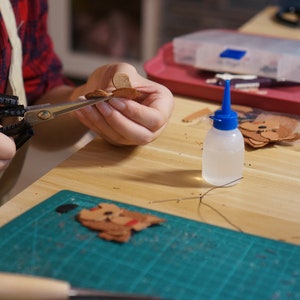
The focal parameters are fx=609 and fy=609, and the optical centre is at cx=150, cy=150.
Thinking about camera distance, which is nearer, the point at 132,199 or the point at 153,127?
the point at 132,199

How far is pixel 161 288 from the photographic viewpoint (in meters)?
0.60

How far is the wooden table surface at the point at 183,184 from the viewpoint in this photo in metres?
0.73

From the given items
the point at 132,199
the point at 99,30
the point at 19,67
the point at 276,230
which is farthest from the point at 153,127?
the point at 99,30

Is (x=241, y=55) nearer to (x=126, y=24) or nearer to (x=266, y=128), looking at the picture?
(x=266, y=128)

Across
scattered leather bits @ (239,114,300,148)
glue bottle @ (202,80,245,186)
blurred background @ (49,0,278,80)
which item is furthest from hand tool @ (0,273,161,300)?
blurred background @ (49,0,278,80)

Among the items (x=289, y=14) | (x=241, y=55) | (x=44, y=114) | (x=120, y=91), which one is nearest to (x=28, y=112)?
(x=44, y=114)

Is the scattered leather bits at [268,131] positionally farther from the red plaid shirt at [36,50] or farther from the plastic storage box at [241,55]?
the red plaid shirt at [36,50]

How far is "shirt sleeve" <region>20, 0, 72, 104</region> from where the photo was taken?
1.20 m

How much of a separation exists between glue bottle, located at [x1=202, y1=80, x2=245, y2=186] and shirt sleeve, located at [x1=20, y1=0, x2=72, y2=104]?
52 cm

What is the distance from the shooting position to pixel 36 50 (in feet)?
4.07

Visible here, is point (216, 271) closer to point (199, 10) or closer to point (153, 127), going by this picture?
point (153, 127)

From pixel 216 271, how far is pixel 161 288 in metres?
0.07

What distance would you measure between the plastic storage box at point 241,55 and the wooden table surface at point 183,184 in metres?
0.25

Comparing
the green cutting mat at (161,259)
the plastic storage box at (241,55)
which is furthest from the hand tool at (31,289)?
the plastic storage box at (241,55)
